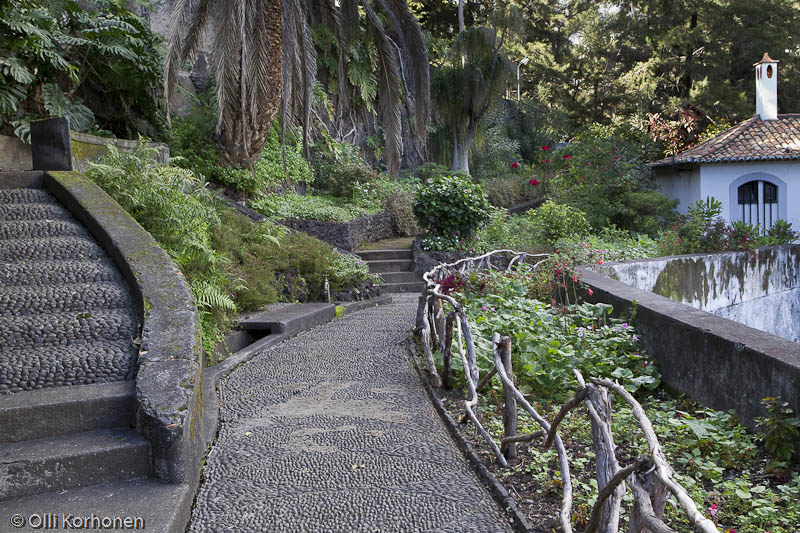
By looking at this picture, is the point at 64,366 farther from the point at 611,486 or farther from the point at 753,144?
the point at 753,144

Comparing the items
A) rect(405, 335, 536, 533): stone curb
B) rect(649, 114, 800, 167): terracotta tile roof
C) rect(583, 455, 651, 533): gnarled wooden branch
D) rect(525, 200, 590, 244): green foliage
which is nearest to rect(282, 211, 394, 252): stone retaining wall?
rect(525, 200, 590, 244): green foliage

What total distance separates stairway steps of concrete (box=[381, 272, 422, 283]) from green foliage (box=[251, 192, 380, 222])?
1.95 metres

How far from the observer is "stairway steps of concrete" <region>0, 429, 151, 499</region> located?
9.97ft

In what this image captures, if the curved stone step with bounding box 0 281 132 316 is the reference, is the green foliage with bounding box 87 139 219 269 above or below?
above

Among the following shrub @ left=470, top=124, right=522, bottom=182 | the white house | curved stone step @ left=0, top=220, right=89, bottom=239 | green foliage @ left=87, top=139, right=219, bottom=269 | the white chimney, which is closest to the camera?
curved stone step @ left=0, top=220, right=89, bottom=239

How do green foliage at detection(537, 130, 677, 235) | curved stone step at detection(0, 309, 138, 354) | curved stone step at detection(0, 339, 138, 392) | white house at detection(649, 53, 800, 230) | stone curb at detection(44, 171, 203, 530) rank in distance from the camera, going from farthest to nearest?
1. white house at detection(649, 53, 800, 230)
2. green foliage at detection(537, 130, 677, 235)
3. curved stone step at detection(0, 309, 138, 354)
4. curved stone step at detection(0, 339, 138, 392)
5. stone curb at detection(44, 171, 203, 530)

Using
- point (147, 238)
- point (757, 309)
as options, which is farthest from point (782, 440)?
point (757, 309)

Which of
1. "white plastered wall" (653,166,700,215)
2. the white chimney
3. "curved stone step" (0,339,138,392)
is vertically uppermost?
the white chimney

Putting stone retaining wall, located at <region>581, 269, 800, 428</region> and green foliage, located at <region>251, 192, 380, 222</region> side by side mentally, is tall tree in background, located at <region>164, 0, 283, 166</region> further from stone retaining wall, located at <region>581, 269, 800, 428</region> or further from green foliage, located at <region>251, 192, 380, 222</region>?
stone retaining wall, located at <region>581, 269, 800, 428</region>

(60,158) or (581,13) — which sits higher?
(581,13)

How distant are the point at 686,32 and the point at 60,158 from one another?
2516 centimetres

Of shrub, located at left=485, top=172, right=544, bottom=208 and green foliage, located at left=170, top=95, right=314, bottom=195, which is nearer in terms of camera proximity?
green foliage, located at left=170, top=95, right=314, bottom=195

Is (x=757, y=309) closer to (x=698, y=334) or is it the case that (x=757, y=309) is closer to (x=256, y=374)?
(x=698, y=334)

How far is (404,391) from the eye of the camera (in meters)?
5.07
